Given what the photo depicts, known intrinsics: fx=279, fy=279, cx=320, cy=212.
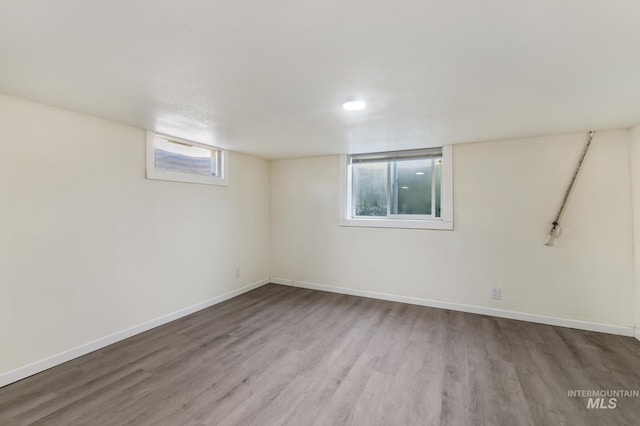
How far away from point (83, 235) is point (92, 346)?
1014 millimetres

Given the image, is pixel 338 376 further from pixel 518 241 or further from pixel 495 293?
pixel 518 241

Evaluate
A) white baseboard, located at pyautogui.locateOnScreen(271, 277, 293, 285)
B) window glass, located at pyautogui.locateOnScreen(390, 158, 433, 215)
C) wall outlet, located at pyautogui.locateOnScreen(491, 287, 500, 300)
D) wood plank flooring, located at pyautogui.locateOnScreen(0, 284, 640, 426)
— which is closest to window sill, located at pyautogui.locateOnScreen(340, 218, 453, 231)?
window glass, located at pyautogui.locateOnScreen(390, 158, 433, 215)

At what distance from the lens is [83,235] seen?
8.18 feet

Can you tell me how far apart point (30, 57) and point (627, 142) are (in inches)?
193

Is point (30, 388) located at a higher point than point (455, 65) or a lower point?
lower

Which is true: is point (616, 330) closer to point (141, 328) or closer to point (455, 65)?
point (455, 65)

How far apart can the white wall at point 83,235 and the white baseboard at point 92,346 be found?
1.7 inches

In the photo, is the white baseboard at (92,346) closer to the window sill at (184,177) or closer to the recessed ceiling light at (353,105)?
the window sill at (184,177)

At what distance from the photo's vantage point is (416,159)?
3.97 meters

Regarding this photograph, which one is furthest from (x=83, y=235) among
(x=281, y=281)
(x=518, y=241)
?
(x=518, y=241)

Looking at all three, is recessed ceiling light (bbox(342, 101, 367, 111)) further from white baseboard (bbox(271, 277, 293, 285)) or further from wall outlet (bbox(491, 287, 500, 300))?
white baseboard (bbox(271, 277, 293, 285))

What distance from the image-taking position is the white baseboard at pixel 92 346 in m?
2.11

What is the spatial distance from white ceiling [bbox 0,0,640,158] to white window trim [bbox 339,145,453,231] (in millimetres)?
978

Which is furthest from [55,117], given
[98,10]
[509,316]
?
[509,316]
